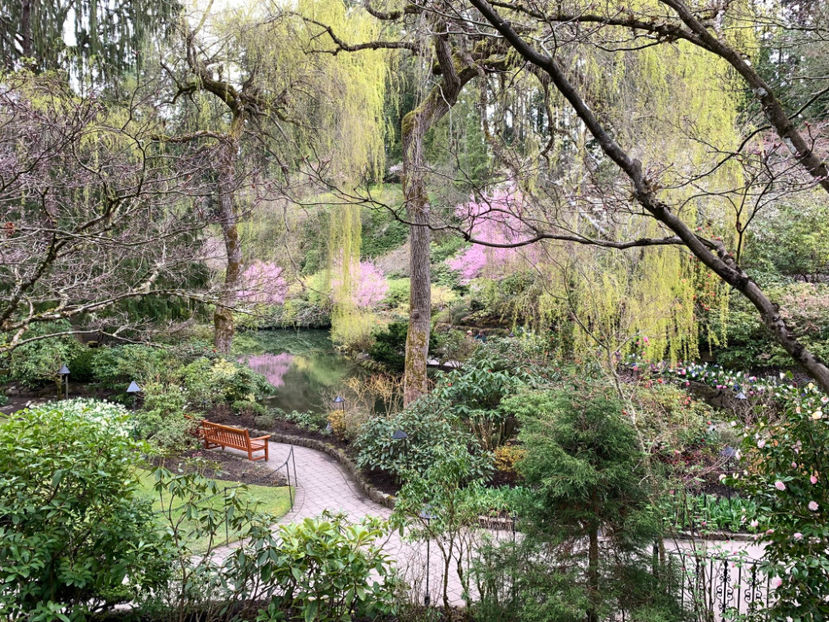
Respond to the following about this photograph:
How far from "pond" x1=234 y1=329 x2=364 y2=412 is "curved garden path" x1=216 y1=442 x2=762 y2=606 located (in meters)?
2.29

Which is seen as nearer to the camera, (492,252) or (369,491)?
(369,491)

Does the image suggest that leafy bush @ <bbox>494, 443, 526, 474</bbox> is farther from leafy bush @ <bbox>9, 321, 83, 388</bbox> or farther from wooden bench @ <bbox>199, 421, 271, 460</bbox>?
leafy bush @ <bbox>9, 321, 83, 388</bbox>

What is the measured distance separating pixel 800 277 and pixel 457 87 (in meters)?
8.96

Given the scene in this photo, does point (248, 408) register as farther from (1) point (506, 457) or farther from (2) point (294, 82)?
(2) point (294, 82)

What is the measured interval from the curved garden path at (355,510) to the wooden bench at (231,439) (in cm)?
35

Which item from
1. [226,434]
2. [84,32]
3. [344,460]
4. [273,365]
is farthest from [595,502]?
[273,365]

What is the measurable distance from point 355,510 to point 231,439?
2.94 m

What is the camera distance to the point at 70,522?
274 cm

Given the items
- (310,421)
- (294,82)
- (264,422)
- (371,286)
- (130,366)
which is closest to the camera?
(294,82)

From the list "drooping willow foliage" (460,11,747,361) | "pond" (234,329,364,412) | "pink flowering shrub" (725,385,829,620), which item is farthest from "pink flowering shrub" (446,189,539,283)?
"pond" (234,329,364,412)

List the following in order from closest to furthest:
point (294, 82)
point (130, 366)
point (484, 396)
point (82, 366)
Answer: point (484, 396) < point (294, 82) < point (130, 366) < point (82, 366)

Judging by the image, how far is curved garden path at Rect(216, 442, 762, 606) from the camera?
4211mm

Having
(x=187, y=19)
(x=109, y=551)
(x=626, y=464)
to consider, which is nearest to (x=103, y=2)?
(x=187, y=19)

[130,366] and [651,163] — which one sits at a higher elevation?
[651,163]
